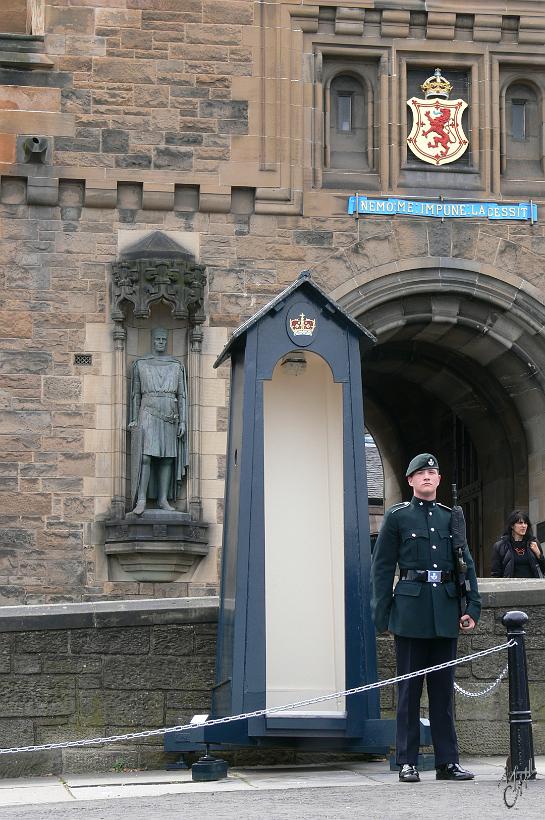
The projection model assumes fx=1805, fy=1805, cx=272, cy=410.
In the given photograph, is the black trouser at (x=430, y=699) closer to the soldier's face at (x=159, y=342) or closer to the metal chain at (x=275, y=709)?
the metal chain at (x=275, y=709)

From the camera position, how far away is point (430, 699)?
890 centimetres

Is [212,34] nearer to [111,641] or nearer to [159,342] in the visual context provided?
[159,342]

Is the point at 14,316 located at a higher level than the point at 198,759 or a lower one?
higher

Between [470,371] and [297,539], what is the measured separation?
10.3 m

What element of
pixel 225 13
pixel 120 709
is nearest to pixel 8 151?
pixel 225 13

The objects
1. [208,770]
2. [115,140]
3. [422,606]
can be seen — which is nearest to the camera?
[422,606]

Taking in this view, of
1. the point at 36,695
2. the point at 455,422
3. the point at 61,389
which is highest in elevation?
the point at 455,422

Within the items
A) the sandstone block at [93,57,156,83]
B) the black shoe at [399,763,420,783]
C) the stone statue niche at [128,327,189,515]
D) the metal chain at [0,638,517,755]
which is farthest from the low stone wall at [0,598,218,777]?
the sandstone block at [93,57,156,83]

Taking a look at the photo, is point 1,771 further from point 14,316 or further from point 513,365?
point 513,365

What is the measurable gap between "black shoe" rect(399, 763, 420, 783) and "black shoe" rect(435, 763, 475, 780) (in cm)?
17

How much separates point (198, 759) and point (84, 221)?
8410 millimetres

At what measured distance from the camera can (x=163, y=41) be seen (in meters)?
17.3

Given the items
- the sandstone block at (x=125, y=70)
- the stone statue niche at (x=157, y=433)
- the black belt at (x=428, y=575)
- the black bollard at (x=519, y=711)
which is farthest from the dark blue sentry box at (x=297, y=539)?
the sandstone block at (x=125, y=70)

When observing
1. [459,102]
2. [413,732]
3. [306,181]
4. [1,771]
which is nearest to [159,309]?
[306,181]
